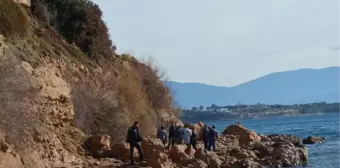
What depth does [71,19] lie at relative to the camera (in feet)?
129

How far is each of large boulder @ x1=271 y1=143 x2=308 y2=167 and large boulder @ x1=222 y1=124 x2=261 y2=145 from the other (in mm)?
7674

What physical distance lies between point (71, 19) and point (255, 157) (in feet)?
45.4

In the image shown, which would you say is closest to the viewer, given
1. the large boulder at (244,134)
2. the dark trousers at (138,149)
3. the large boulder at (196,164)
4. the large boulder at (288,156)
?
the dark trousers at (138,149)

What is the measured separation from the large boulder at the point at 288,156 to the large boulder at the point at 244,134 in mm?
7674

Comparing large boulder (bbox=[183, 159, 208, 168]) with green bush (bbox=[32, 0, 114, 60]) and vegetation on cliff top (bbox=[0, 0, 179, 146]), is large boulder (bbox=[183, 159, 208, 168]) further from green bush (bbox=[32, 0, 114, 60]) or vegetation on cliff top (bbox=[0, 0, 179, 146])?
green bush (bbox=[32, 0, 114, 60])

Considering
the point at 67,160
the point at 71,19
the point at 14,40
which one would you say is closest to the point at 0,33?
the point at 14,40

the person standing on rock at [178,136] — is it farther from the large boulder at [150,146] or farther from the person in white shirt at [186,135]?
the large boulder at [150,146]

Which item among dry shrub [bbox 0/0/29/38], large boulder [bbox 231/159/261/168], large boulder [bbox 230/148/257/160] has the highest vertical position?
dry shrub [bbox 0/0/29/38]

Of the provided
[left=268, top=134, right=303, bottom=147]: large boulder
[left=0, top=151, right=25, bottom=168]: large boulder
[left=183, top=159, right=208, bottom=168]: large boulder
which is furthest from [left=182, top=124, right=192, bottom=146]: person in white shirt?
[left=268, top=134, right=303, bottom=147]: large boulder

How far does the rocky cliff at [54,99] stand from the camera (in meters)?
21.0

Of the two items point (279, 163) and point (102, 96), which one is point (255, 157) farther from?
point (102, 96)

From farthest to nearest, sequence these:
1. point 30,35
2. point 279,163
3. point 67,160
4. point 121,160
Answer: point 279,163, point 30,35, point 121,160, point 67,160

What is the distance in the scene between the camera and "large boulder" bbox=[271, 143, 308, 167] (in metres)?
33.7

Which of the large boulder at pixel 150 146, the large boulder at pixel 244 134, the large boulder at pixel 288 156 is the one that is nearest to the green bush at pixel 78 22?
the large boulder at pixel 244 134
